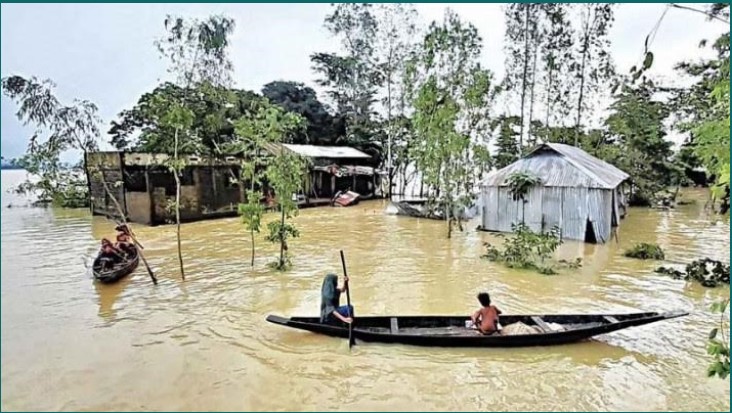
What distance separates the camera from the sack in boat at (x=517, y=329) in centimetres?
672

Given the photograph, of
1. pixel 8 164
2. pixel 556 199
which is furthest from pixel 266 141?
pixel 556 199

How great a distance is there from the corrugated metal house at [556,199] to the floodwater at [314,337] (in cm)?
96

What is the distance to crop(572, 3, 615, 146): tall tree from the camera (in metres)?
23.0

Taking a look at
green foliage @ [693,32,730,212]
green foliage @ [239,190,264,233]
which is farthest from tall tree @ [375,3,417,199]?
green foliage @ [693,32,730,212]

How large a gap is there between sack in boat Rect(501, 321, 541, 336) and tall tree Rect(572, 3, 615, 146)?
20.5 metres

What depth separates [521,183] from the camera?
1576 centimetres

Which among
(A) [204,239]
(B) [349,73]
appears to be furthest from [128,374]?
(B) [349,73]

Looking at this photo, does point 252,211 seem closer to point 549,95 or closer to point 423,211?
point 423,211

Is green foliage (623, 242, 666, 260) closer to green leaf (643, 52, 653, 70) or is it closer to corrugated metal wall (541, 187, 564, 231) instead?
corrugated metal wall (541, 187, 564, 231)

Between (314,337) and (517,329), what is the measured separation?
2895 millimetres

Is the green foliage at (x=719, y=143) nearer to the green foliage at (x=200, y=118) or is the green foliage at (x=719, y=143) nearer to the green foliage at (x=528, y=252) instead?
the green foliage at (x=528, y=252)

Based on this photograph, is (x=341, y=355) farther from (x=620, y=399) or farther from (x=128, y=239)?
(x=128, y=239)

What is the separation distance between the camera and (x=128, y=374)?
5477 mm

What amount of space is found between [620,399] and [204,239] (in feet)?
43.0
